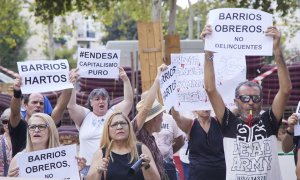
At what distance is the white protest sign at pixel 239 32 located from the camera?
6.44 meters

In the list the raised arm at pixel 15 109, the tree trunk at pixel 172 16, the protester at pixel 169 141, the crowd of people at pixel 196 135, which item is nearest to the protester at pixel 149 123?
the crowd of people at pixel 196 135

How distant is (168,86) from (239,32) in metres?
1.16

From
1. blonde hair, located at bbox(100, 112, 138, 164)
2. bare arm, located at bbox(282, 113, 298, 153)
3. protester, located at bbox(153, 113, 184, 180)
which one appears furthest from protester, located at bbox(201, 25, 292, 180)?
protester, located at bbox(153, 113, 184, 180)

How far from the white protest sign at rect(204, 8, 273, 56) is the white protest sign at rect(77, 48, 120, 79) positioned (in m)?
2.57

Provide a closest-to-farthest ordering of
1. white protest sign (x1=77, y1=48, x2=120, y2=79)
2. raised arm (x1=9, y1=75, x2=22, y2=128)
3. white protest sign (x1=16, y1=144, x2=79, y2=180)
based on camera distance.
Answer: white protest sign (x1=16, y1=144, x2=79, y2=180) < raised arm (x1=9, y1=75, x2=22, y2=128) < white protest sign (x1=77, y1=48, x2=120, y2=79)

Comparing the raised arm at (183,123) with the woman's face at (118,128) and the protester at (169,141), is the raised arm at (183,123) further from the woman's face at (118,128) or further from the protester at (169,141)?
the woman's face at (118,128)

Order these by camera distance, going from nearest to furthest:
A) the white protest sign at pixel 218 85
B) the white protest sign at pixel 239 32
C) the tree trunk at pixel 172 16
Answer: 1. the white protest sign at pixel 239 32
2. the white protest sign at pixel 218 85
3. the tree trunk at pixel 172 16

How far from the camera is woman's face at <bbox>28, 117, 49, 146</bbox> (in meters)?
6.31

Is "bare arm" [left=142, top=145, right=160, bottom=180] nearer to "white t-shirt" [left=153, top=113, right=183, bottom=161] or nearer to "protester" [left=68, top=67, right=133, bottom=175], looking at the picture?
"white t-shirt" [left=153, top=113, right=183, bottom=161]

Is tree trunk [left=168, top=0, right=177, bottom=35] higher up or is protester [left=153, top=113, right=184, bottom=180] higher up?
tree trunk [left=168, top=0, right=177, bottom=35]

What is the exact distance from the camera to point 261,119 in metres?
6.02

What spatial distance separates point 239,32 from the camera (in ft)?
21.8

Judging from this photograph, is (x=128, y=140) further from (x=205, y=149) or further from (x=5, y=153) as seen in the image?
(x=5, y=153)

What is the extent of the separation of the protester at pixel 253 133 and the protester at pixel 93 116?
6.54ft
